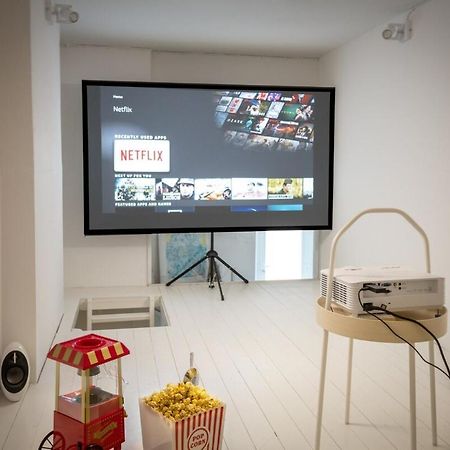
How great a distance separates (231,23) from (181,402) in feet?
10.5

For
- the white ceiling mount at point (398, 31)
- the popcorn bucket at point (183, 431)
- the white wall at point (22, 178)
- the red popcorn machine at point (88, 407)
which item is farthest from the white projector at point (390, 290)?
the white ceiling mount at point (398, 31)

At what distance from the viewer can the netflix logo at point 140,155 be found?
5023 mm

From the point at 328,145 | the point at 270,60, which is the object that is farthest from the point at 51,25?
the point at 328,145

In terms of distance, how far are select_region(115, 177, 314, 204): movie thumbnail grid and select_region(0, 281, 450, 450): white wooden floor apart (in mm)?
1062

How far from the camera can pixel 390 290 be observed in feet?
6.62

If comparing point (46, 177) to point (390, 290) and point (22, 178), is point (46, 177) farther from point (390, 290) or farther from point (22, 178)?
point (390, 290)

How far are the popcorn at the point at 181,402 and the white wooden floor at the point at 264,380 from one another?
1.05 ft

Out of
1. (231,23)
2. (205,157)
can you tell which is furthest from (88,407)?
(205,157)

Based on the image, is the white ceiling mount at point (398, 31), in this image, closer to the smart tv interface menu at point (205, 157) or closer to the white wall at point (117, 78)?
the smart tv interface menu at point (205, 157)

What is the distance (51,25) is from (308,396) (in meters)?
2.90

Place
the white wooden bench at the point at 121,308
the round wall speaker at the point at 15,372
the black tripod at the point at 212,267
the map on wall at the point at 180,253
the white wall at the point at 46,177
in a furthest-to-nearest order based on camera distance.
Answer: the map on wall at the point at 180,253, the black tripod at the point at 212,267, the white wooden bench at the point at 121,308, the white wall at the point at 46,177, the round wall speaker at the point at 15,372

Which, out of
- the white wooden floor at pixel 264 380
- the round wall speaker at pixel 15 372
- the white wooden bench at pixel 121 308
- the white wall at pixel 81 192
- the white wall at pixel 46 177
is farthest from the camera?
the white wall at pixel 81 192

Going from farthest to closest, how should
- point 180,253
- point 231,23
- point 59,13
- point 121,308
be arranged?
point 180,253, point 121,308, point 231,23, point 59,13

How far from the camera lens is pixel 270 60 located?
555 cm
